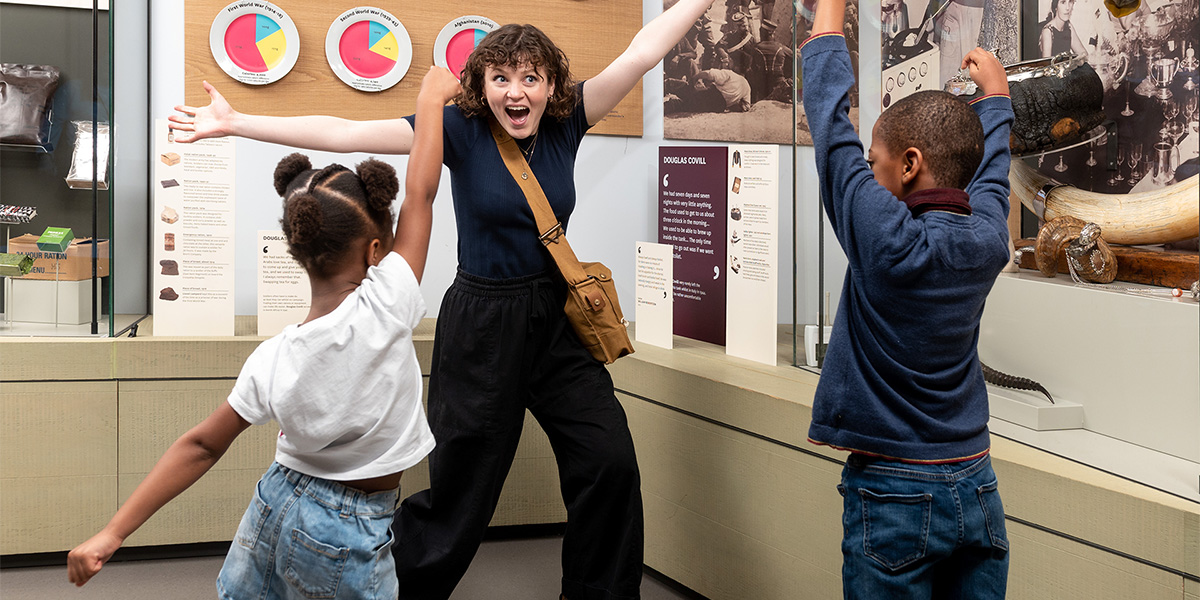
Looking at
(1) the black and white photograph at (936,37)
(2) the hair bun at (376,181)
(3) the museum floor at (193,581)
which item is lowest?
(3) the museum floor at (193,581)

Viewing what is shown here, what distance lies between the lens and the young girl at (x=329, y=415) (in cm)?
154

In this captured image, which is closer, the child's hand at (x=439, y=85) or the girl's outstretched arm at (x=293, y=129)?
the child's hand at (x=439, y=85)

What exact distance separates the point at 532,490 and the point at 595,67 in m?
1.73

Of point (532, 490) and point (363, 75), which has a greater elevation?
point (363, 75)

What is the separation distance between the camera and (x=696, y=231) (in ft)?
11.2

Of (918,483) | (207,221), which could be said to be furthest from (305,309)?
(918,483)

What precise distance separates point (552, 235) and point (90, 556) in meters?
1.25

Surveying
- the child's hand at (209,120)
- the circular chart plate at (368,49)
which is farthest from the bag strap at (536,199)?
the circular chart plate at (368,49)

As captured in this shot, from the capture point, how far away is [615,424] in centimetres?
243

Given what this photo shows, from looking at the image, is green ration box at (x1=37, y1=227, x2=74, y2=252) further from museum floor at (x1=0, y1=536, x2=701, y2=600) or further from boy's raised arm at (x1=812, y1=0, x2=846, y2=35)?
boy's raised arm at (x1=812, y1=0, x2=846, y2=35)

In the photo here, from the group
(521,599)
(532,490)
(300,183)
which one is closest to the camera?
(300,183)

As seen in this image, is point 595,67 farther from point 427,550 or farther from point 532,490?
point 427,550

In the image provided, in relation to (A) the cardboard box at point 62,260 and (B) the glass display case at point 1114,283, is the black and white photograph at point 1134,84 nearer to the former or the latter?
(B) the glass display case at point 1114,283

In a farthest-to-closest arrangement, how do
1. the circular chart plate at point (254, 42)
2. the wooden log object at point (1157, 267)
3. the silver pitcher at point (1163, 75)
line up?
1. the circular chart plate at point (254, 42)
2. the silver pitcher at point (1163, 75)
3. the wooden log object at point (1157, 267)
